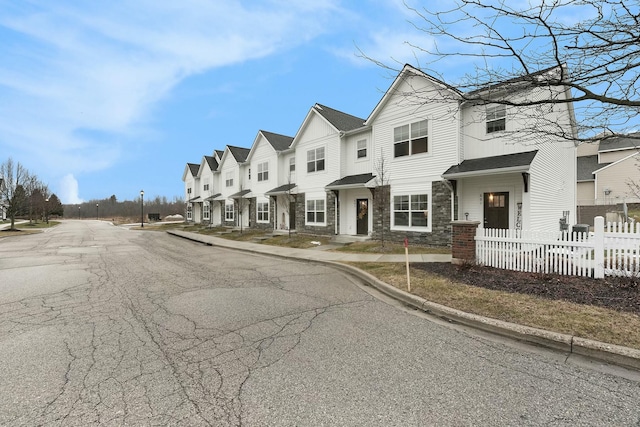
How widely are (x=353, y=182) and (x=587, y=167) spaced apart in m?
34.4

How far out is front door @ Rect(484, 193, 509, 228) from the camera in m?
12.1

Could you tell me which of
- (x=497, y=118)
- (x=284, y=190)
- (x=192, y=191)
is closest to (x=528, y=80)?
(x=497, y=118)

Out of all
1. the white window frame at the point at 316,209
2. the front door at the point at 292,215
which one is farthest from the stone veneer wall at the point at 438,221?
the front door at the point at 292,215

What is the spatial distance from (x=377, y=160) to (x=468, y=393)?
45.5 feet

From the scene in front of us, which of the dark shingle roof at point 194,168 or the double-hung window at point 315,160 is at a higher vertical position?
the dark shingle roof at point 194,168

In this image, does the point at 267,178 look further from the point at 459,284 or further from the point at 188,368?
the point at 188,368

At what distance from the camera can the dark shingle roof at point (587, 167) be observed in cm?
3288

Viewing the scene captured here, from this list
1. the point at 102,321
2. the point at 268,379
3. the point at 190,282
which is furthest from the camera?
the point at 190,282

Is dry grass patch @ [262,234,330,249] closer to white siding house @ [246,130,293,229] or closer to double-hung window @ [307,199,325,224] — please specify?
double-hung window @ [307,199,325,224]

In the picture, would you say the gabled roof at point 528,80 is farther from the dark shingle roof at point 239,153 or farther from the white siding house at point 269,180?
the dark shingle roof at point 239,153

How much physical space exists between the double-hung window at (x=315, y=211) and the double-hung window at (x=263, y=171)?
20.5ft

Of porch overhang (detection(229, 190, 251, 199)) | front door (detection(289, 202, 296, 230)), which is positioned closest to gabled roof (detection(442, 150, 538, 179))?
front door (detection(289, 202, 296, 230))

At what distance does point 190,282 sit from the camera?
8195 mm

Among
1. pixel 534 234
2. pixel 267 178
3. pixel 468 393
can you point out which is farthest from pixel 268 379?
pixel 267 178
